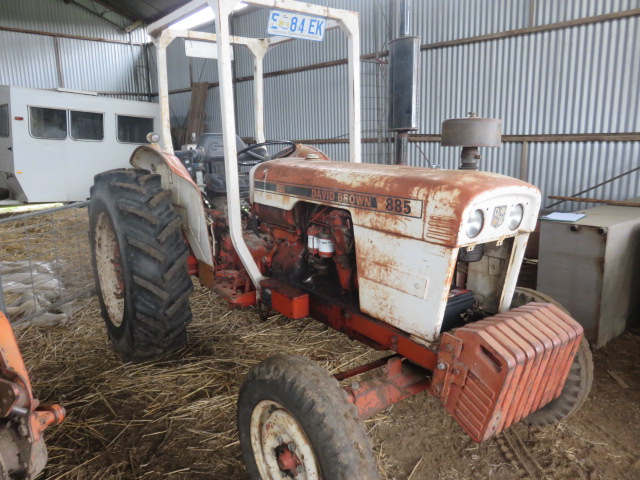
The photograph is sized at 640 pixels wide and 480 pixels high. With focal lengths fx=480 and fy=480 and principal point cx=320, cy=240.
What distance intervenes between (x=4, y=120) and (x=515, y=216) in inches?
406

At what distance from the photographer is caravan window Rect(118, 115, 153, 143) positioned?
10844mm

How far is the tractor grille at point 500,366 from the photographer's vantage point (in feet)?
5.47

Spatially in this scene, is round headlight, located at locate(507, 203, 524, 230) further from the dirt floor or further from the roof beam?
the roof beam

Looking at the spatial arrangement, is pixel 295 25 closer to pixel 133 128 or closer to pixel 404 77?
pixel 404 77

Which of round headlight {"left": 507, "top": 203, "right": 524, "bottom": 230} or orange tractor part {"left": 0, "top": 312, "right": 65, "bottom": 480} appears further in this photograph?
round headlight {"left": 507, "top": 203, "right": 524, "bottom": 230}

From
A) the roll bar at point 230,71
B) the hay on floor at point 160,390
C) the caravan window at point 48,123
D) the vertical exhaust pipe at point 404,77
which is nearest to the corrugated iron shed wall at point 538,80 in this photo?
the vertical exhaust pipe at point 404,77

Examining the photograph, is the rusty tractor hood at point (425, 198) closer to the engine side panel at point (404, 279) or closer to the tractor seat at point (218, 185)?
the engine side panel at point (404, 279)

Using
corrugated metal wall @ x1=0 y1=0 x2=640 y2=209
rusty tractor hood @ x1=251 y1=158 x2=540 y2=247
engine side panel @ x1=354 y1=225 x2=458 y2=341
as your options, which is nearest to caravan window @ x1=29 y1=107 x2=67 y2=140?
corrugated metal wall @ x1=0 y1=0 x2=640 y2=209

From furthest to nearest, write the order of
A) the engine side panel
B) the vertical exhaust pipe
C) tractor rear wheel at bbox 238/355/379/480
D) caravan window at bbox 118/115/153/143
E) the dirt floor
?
caravan window at bbox 118/115/153/143, the vertical exhaust pipe, the dirt floor, the engine side panel, tractor rear wheel at bbox 238/355/379/480

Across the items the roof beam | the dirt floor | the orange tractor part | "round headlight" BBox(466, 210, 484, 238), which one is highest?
the roof beam

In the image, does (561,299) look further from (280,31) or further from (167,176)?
(167,176)

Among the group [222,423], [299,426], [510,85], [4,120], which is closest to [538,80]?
[510,85]

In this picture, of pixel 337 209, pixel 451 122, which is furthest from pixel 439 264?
pixel 451 122

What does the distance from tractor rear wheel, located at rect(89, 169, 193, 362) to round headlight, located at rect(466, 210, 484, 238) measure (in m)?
1.77
